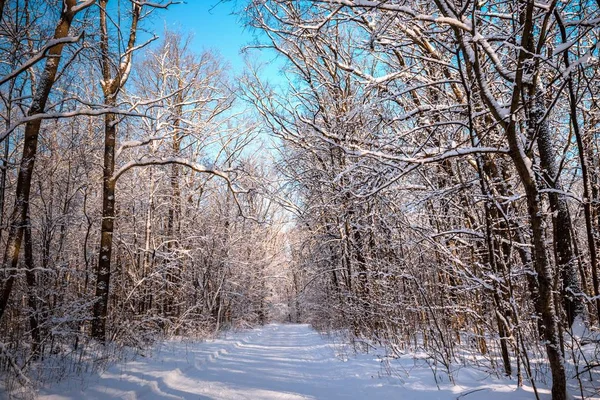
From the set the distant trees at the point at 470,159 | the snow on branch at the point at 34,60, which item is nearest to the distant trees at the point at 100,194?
the snow on branch at the point at 34,60

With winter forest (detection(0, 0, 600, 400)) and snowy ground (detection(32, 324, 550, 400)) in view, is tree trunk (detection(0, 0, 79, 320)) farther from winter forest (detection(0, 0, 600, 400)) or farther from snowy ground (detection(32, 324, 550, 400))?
snowy ground (detection(32, 324, 550, 400))

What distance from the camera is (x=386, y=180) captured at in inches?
157

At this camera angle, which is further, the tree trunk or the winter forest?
the tree trunk

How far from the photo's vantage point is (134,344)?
7078 mm

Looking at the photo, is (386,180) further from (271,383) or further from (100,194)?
(100,194)

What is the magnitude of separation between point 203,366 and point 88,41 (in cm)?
591

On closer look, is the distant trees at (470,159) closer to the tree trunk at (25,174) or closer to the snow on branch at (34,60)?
the snow on branch at (34,60)

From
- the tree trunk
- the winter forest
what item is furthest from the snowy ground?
the tree trunk

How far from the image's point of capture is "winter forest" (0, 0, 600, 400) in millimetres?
2859

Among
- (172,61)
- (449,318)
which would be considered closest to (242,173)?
(449,318)

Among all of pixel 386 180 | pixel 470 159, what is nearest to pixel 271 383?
pixel 386 180

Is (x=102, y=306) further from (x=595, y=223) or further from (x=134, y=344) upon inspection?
(x=595, y=223)

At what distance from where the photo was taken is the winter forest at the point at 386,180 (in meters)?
2.86

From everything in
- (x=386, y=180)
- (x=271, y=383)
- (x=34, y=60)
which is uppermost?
(x=34, y=60)
